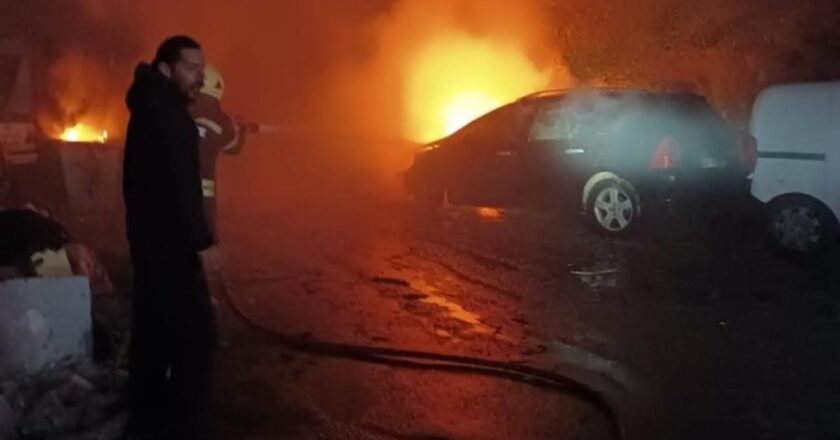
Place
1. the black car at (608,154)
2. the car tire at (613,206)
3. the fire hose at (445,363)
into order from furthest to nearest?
the car tire at (613,206)
the black car at (608,154)
the fire hose at (445,363)

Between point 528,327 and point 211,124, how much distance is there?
2748 mm

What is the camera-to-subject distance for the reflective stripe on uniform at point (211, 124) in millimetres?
7720

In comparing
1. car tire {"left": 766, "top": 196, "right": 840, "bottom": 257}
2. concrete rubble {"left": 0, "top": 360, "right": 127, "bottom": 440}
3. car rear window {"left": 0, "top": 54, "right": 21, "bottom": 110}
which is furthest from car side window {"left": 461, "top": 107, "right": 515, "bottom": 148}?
concrete rubble {"left": 0, "top": 360, "right": 127, "bottom": 440}

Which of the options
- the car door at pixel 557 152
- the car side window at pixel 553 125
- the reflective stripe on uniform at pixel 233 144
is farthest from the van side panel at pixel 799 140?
the reflective stripe on uniform at pixel 233 144

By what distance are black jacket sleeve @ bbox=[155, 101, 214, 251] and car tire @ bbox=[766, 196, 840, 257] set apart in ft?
24.8

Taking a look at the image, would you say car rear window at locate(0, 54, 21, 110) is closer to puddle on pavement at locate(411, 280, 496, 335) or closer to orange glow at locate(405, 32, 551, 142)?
orange glow at locate(405, 32, 551, 142)

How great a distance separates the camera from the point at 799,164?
1096 centimetres

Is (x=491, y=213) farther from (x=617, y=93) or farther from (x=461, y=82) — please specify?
(x=461, y=82)

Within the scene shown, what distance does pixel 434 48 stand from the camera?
21.8 meters

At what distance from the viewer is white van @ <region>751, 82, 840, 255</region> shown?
34.9 ft

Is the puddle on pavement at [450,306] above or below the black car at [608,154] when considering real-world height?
below

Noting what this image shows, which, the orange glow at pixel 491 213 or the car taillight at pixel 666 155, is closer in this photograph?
the car taillight at pixel 666 155

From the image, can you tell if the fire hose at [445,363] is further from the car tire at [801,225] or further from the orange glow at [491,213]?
the orange glow at [491,213]

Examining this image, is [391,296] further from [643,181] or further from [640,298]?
[643,181]
